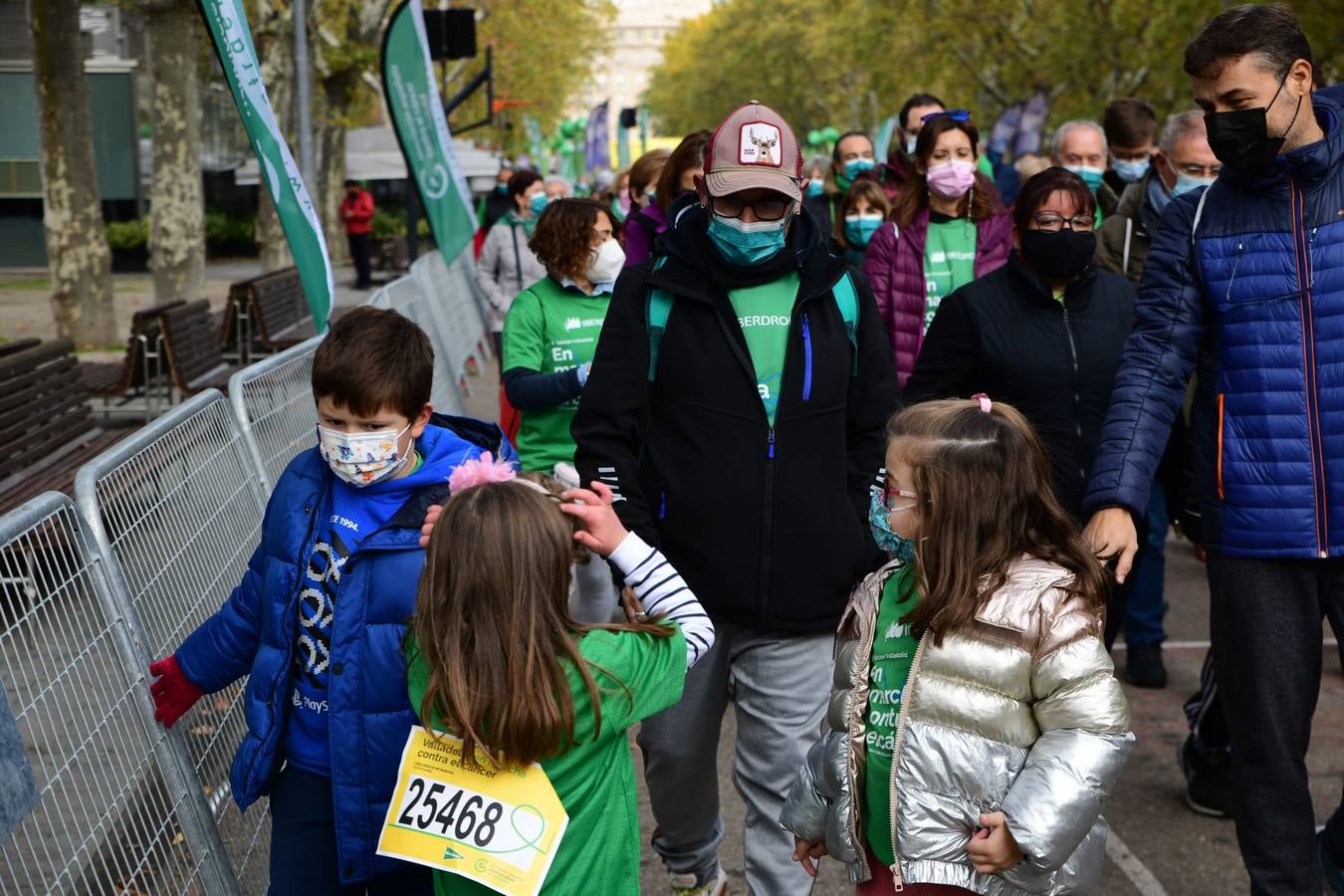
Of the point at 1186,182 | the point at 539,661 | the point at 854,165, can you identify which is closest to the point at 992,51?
the point at 854,165

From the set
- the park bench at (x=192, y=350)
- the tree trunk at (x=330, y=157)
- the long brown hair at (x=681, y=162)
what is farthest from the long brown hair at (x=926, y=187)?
the tree trunk at (x=330, y=157)

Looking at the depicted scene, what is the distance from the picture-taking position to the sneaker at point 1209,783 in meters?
4.79

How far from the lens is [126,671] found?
3.03 meters

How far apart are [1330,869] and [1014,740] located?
1582 millimetres

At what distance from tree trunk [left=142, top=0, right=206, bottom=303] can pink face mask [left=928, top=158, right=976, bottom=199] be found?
40.3 feet

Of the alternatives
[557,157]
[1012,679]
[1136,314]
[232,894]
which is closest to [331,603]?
[232,894]

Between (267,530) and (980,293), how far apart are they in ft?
7.75

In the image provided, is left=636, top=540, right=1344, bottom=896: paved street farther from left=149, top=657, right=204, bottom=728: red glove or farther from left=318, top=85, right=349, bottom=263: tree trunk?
left=318, top=85, right=349, bottom=263: tree trunk

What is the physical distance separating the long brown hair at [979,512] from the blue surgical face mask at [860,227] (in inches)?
182

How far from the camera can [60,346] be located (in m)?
8.12

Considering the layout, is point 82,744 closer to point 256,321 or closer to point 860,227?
point 860,227

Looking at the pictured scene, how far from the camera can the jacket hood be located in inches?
136

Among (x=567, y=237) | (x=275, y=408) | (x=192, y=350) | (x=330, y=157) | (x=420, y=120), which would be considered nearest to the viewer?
(x=275, y=408)

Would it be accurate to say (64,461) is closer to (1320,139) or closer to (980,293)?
(980,293)
